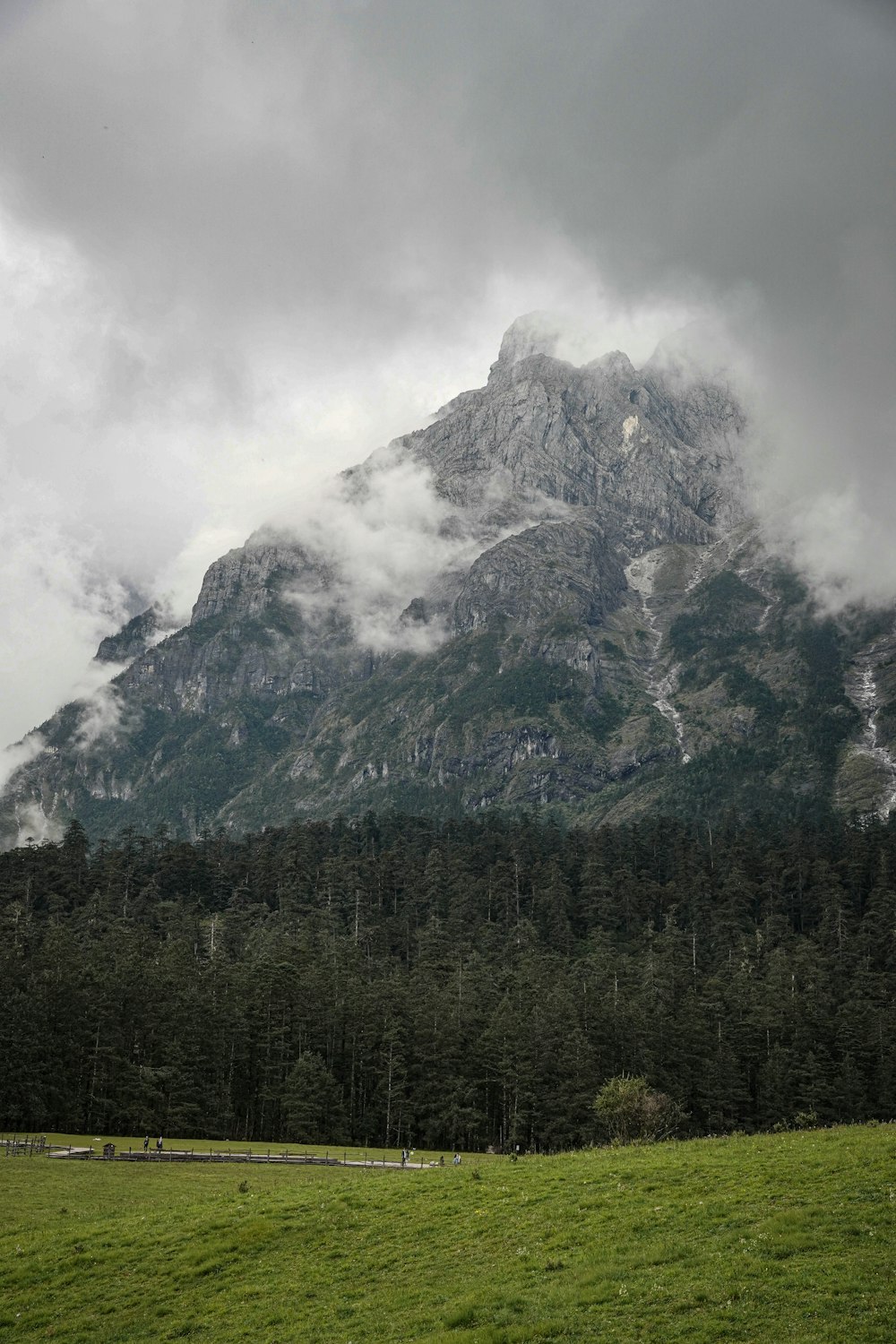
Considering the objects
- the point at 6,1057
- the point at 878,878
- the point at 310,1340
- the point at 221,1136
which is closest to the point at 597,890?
the point at 878,878

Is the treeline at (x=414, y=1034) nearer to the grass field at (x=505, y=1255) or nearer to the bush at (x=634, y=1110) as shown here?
the bush at (x=634, y=1110)

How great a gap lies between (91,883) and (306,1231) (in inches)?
6452

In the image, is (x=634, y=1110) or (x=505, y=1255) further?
(x=634, y=1110)

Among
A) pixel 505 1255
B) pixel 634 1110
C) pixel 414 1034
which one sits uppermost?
pixel 414 1034

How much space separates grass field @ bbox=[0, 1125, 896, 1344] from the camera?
81.4 ft

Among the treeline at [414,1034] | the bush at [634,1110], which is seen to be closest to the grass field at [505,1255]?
the bush at [634,1110]

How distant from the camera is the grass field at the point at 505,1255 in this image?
81.4 feet

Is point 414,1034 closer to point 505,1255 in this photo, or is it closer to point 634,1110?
point 634,1110

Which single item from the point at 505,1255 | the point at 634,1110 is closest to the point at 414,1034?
the point at 634,1110

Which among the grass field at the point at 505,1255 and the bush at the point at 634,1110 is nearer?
the grass field at the point at 505,1255

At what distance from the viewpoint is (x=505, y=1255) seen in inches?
1229

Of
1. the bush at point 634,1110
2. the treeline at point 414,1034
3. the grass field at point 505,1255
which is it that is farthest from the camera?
the treeline at point 414,1034

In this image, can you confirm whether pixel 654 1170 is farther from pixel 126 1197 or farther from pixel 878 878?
pixel 878 878

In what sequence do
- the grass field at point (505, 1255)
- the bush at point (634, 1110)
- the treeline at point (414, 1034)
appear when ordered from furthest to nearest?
the treeline at point (414, 1034)
the bush at point (634, 1110)
the grass field at point (505, 1255)
